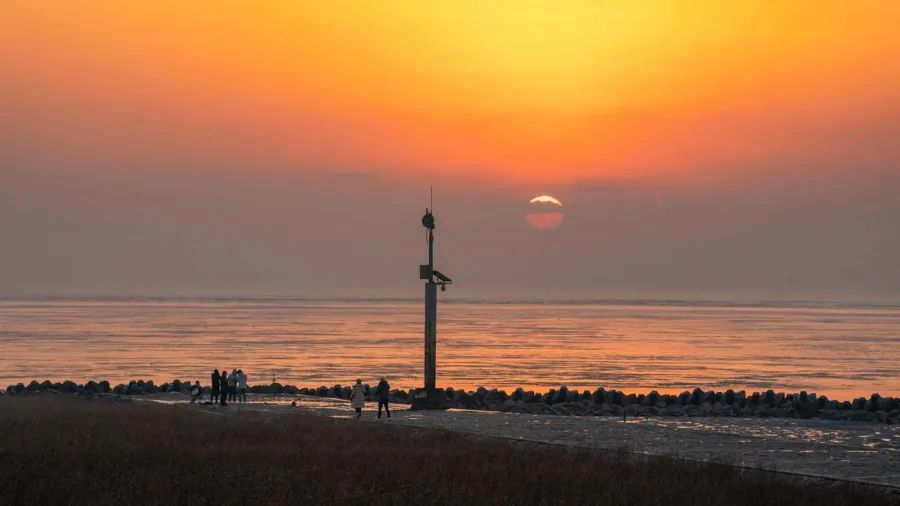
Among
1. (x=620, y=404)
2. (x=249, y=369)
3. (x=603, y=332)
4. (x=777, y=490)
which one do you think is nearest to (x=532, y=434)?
(x=777, y=490)

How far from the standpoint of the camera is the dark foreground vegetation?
16.5 metres

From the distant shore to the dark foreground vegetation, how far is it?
1663cm

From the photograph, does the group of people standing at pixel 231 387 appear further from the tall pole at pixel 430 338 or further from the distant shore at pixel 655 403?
the tall pole at pixel 430 338

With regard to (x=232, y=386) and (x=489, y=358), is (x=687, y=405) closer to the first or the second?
(x=232, y=386)

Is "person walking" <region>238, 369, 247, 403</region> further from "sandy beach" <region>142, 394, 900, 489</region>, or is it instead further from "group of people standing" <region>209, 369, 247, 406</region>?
"sandy beach" <region>142, 394, 900, 489</region>

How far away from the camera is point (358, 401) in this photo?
32.8m

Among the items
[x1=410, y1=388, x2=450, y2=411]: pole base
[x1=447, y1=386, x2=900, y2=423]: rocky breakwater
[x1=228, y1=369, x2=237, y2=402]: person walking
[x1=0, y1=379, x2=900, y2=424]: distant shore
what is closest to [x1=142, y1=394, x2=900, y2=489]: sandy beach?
[x1=410, y1=388, x2=450, y2=411]: pole base

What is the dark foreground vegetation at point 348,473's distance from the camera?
16.5m

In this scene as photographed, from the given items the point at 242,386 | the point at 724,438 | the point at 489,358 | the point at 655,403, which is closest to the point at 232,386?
the point at 242,386

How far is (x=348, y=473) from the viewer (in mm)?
18750

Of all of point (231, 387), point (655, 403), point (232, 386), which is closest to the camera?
point (231, 387)

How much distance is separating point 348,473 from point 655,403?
27.0 metres

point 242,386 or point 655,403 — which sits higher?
point 242,386

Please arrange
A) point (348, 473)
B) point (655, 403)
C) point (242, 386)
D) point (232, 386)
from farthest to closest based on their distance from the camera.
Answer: point (655, 403) < point (242, 386) < point (232, 386) < point (348, 473)
